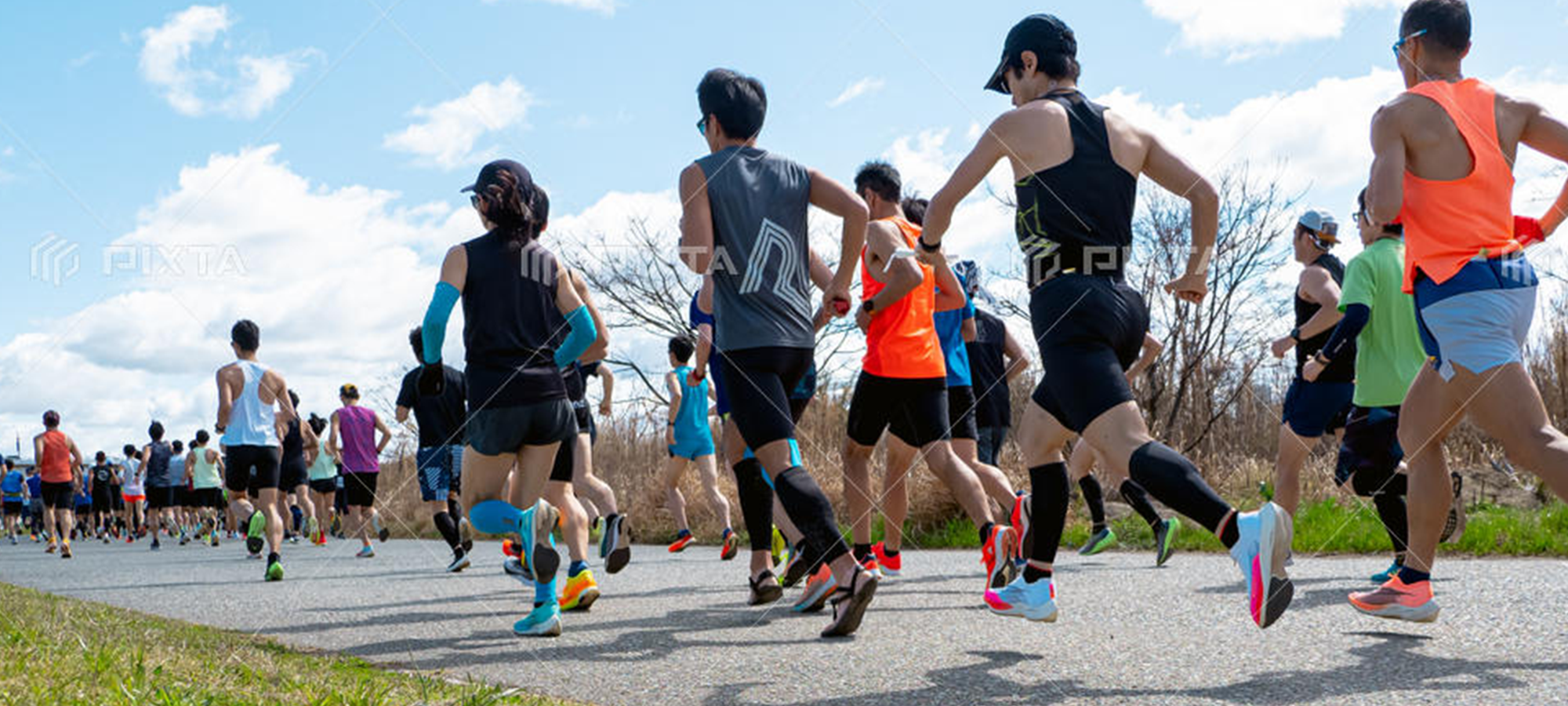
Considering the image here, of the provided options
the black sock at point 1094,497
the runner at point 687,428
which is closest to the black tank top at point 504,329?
the black sock at point 1094,497

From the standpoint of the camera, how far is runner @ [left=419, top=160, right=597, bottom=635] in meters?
4.86

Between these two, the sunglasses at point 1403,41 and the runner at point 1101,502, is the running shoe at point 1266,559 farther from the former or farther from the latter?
the runner at point 1101,502

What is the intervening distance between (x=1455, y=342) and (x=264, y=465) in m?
8.95

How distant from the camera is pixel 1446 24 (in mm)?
A: 4035

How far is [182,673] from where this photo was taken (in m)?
3.67

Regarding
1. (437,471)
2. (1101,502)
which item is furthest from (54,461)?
(1101,502)

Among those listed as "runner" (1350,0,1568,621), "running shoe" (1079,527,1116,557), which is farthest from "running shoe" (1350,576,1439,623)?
"running shoe" (1079,527,1116,557)

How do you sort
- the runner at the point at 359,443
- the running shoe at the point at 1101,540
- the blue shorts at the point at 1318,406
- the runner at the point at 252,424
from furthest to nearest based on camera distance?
1. the runner at the point at 359,443
2. the runner at the point at 252,424
3. the running shoe at the point at 1101,540
4. the blue shorts at the point at 1318,406

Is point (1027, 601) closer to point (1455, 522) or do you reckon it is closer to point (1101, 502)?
point (1455, 522)

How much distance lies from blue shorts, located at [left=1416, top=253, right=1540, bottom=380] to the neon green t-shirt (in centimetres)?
165

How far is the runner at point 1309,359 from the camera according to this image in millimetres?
6047

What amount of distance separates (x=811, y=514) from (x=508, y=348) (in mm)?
1547

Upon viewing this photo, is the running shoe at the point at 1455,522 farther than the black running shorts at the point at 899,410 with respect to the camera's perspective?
Yes

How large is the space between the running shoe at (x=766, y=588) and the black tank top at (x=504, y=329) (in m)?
1.22
